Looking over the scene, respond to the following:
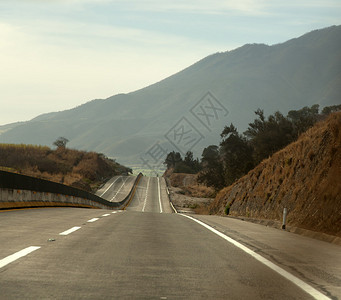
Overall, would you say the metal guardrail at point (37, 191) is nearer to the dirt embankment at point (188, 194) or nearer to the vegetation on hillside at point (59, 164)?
the dirt embankment at point (188, 194)

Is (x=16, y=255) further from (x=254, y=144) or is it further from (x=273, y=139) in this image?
(x=254, y=144)

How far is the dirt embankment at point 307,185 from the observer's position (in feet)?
58.4

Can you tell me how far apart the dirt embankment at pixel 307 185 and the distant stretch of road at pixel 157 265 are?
3982mm

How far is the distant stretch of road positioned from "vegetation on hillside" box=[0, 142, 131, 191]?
91976mm

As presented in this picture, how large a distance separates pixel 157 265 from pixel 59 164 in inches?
4763

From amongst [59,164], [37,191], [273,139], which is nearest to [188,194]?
[59,164]

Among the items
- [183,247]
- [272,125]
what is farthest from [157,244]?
[272,125]

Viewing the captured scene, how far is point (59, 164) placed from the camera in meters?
128

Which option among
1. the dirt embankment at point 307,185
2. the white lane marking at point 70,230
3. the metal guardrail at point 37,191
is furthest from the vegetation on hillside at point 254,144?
the white lane marking at point 70,230

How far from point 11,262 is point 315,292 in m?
4.18

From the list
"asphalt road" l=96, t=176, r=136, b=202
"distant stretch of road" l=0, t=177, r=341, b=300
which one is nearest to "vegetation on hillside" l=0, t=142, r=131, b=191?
"asphalt road" l=96, t=176, r=136, b=202

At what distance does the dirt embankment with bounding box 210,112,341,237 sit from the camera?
17.8 m

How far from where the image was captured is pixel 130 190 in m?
120

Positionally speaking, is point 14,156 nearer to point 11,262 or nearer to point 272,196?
point 272,196
